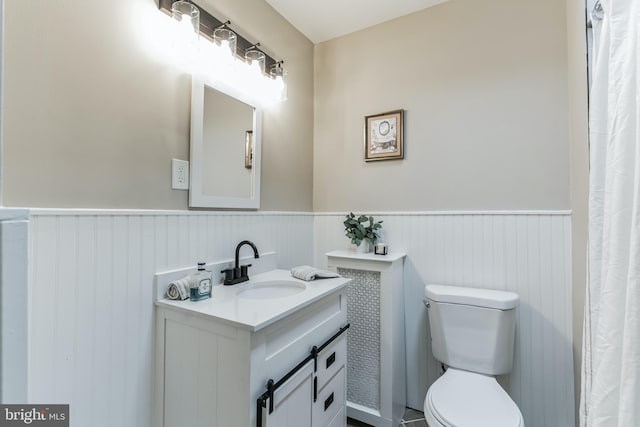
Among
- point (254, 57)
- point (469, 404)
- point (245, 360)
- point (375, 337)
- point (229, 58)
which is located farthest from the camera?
point (375, 337)

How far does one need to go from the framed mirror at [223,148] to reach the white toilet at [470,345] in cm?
114

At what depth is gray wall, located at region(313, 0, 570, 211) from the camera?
1.57m

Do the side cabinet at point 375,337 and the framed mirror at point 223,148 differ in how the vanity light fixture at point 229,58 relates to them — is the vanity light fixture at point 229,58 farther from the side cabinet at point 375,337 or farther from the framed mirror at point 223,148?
the side cabinet at point 375,337

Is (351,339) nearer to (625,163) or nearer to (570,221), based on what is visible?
(570,221)

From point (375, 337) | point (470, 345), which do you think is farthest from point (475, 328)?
point (375, 337)

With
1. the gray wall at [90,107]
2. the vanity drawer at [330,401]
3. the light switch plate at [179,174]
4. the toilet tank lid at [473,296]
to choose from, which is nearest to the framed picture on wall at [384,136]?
the toilet tank lid at [473,296]

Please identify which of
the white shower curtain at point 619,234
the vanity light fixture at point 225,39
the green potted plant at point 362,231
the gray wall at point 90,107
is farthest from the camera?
the green potted plant at point 362,231

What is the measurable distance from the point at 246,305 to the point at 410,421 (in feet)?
4.31

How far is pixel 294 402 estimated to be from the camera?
3.66 feet

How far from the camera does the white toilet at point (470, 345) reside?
125 centimetres

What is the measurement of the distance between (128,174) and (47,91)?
320 mm

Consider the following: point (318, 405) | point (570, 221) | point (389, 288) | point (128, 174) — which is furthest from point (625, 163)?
point (128, 174)

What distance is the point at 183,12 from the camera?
1242mm

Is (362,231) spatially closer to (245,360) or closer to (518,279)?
(518,279)
